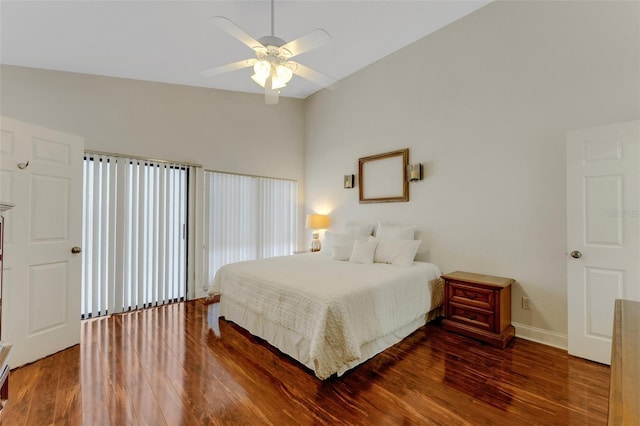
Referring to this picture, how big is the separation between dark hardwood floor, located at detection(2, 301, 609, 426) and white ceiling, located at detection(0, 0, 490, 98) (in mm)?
2844

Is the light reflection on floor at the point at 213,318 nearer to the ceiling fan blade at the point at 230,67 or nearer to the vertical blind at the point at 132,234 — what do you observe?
the vertical blind at the point at 132,234

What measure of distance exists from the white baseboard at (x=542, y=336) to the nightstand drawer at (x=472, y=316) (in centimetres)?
42

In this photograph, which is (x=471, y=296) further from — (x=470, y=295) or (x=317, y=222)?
(x=317, y=222)

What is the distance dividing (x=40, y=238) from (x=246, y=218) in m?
2.65

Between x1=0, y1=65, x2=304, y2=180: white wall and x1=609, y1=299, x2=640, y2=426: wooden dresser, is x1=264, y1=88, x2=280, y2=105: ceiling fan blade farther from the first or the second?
x1=609, y1=299, x2=640, y2=426: wooden dresser

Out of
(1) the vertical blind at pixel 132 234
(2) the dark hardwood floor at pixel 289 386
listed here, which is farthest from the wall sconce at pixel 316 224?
(2) the dark hardwood floor at pixel 289 386

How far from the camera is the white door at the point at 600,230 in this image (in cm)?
227

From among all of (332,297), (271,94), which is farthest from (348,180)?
(332,297)

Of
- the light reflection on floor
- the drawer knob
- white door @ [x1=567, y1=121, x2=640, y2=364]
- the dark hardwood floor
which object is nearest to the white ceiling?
white door @ [x1=567, y1=121, x2=640, y2=364]

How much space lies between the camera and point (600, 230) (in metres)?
2.40

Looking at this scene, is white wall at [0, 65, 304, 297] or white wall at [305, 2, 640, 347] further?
white wall at [0, 65, 304, 297]

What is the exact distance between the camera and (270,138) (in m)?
5.17

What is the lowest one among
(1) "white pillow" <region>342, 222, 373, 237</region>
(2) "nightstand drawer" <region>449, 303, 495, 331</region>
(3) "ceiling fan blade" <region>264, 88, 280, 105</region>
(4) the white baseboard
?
(4) the white baseboard

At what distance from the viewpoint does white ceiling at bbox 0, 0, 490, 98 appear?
2592 mm
